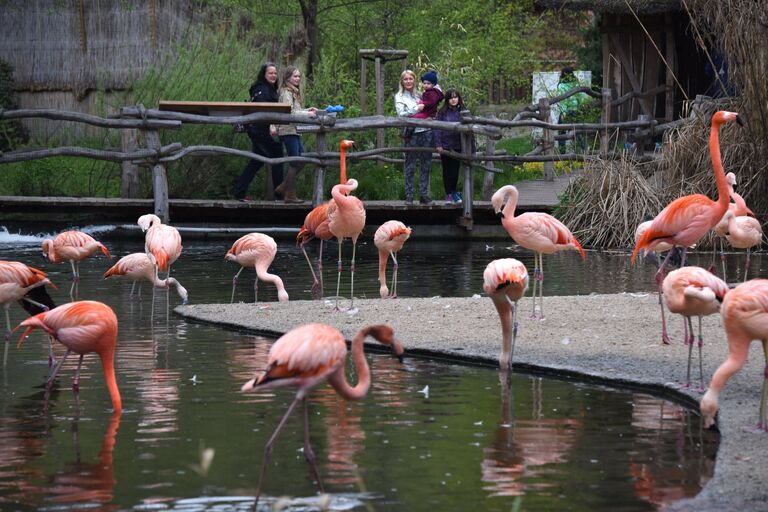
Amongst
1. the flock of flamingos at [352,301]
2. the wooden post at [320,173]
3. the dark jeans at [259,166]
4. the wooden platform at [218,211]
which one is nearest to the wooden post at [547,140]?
the wooden platform at [218,211]

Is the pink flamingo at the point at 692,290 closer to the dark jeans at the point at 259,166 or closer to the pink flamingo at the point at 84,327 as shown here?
the pink flamingo at the point at 84,327

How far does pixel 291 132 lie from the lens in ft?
52.1

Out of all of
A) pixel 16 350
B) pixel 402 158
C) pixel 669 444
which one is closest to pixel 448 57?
pixel 402 158

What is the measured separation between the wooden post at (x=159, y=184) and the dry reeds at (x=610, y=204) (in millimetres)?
4927

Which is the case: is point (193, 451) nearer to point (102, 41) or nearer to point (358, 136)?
point (358, 136)

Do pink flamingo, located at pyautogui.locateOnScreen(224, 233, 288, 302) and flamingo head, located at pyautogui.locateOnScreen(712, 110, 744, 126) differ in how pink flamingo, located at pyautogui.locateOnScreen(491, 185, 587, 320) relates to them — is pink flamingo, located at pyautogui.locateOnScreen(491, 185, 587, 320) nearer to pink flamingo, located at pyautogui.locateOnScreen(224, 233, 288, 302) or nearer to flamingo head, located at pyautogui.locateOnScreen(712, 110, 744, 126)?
flamingo head, located at pyautogui.locateOnScreen(712, 110, 744, 126)

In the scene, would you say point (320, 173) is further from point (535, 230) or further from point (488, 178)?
point (535, 230)

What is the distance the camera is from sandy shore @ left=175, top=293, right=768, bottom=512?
5.32 meters

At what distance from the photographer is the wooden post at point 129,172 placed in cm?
1636

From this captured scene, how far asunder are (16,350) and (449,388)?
10.4 ft

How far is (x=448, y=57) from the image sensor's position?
2486 centimetres

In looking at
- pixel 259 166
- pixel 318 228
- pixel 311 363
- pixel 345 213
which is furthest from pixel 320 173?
pixel 311 363

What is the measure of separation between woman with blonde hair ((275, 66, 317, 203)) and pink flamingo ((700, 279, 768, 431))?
10479mm

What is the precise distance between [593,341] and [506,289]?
119cm
